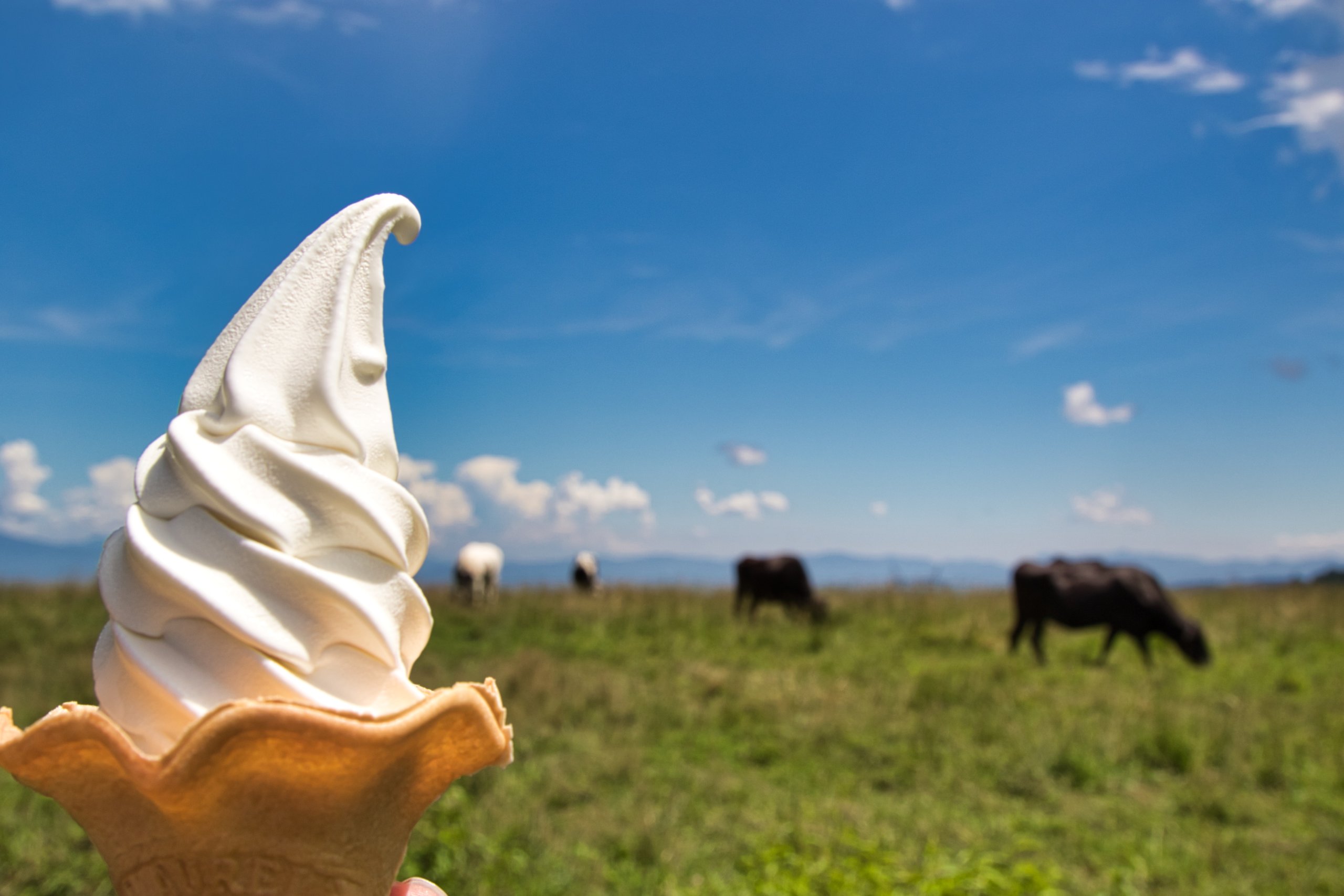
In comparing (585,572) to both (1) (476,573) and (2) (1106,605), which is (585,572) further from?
(2) (1106,605)

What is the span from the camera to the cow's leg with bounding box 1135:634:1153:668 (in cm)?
1340

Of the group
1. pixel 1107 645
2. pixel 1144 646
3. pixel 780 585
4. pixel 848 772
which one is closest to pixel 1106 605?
pixel 1107 645

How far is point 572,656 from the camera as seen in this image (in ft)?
43.1

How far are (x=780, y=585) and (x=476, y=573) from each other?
273 inches

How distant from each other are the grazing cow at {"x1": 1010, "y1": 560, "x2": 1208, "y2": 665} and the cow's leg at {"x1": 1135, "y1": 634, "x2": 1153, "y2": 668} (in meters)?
0.01

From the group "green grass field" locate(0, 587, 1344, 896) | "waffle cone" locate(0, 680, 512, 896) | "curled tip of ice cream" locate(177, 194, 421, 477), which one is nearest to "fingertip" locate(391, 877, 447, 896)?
"waffle cone" locate(0, 680, 512, 896)

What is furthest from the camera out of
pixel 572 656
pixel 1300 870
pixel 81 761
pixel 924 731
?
pixel 572 656

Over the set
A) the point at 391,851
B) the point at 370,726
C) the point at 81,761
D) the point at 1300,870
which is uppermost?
the point at 370,726

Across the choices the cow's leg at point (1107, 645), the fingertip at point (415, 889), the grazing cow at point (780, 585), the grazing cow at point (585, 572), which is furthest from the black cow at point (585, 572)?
the fingertip at point (415, 889)

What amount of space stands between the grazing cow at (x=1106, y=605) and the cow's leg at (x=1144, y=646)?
0.01m

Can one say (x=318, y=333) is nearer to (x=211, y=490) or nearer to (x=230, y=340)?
(x=230, y=340)

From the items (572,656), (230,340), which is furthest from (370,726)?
(572,656)

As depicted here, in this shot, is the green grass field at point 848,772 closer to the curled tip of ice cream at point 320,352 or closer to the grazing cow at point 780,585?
the grazing cow at point 780,585

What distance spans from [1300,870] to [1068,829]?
4.34ft
